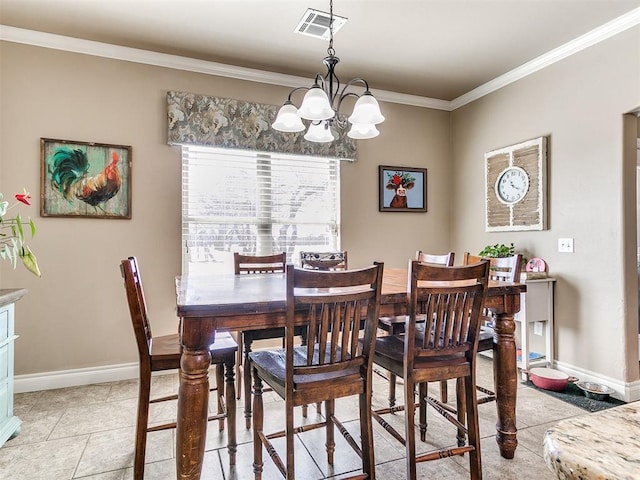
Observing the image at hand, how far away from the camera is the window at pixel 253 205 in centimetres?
337

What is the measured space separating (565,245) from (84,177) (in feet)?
12.8

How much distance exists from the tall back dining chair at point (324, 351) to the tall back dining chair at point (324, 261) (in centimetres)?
122

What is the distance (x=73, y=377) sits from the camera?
2.98 metres

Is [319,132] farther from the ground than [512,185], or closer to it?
farther from the ground

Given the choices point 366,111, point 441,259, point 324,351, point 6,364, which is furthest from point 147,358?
point 441,259

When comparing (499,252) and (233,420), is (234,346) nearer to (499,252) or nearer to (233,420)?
(233,420)

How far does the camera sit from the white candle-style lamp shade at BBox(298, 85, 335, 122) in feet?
6.61

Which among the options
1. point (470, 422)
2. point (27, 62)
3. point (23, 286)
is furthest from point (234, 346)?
point (27, 62)

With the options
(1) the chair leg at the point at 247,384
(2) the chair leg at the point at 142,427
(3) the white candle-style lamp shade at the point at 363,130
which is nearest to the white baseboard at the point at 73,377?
(1) the chair leg at the point at 247,384

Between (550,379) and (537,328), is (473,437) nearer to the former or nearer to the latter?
(550,379)

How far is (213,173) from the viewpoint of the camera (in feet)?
11.2

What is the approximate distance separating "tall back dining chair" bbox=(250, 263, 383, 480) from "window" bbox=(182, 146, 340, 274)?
1.98m

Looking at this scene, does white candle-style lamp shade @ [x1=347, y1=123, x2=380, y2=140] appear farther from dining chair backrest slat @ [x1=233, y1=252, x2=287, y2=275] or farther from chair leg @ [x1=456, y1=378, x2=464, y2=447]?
chair leg @ [x1=456, y1=378, x2=464, y2=447]

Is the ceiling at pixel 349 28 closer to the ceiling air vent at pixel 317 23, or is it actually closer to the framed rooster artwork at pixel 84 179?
the ceiling air vent at pixel 317 23
